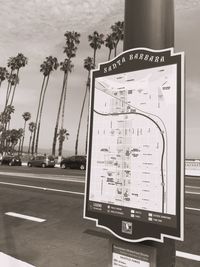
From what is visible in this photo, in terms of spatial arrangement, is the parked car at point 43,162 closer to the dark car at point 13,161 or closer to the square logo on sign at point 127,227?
the dark car at point 13,161

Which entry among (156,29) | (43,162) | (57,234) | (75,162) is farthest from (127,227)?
(43,162)

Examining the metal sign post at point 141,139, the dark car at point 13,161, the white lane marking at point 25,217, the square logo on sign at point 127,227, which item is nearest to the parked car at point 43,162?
the dark car at point 13,161

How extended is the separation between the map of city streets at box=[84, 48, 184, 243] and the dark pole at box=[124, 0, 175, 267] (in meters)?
0.20

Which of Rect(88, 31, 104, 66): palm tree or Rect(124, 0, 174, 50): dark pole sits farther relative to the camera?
Rect(88, 31, 104, 66): palm tree

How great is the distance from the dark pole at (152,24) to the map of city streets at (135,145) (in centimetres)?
19

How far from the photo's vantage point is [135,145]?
9.48 feet

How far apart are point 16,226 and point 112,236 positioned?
7.41 m

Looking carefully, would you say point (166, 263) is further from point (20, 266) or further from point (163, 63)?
point (20, 266)

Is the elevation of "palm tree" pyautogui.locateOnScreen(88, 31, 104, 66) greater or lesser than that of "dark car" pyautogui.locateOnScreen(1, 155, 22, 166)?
greater

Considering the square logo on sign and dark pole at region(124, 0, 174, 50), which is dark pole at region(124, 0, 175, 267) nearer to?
dark pole at region(124, 0, 174, 50)

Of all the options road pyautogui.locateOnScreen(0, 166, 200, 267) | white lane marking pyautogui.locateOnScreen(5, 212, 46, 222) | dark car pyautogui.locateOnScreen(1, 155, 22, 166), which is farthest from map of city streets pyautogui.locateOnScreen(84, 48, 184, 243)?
dark car pyautogui.locateOnScreen(1, 155, 22, 166)

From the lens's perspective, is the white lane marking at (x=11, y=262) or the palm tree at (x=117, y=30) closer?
the white lane marking at (x=11, y=262)

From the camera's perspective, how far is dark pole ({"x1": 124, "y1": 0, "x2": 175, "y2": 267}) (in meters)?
2.80

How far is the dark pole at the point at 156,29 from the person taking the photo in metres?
2.80
